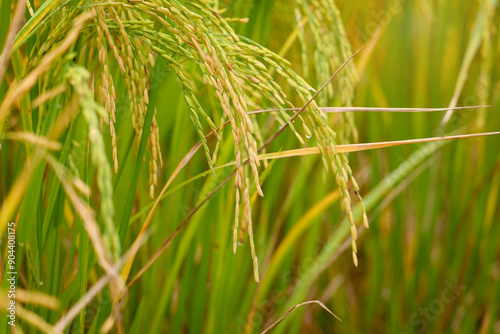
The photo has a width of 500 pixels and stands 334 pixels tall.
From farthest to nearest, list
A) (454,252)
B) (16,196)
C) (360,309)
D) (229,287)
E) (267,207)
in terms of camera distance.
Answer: (360,309), (454,252), (267,207), (229,287), (16,196)

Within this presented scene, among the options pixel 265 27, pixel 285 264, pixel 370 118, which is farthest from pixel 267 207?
pixel 370 118

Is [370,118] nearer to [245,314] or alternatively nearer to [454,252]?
[454,252]

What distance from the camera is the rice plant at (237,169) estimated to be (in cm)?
56

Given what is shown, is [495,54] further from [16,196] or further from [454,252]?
[16,196]

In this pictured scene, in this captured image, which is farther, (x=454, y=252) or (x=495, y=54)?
(x=495, y=54)

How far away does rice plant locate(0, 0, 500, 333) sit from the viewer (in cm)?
56

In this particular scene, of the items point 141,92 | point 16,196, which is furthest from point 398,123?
point 16,196

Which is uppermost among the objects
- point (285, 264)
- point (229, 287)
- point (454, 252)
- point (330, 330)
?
point (229, 287)

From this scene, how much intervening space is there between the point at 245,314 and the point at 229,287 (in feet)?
0.37

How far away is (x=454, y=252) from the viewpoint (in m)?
1.47

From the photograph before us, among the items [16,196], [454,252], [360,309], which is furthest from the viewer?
[360,309]

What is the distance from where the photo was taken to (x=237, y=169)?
0.50m

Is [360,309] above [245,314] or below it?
below

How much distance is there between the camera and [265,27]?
100 cm
